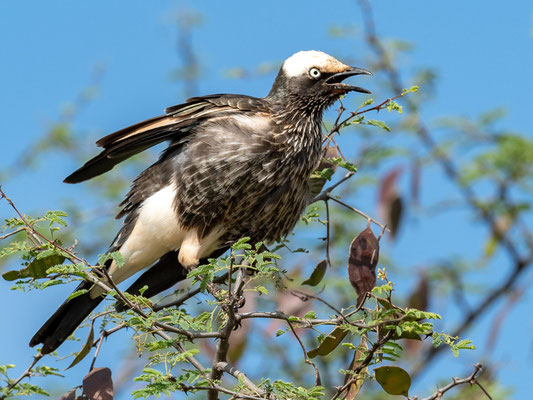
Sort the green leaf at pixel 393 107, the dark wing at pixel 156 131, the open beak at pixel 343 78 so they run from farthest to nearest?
the open beak at pixel 343 78 < the dark wing at pixel 156 131 < the green leaf at pixel 393 107

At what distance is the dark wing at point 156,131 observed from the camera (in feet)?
14.1

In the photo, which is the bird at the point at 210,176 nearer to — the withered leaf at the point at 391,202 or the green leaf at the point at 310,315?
the withered leaf at the point at 391,202

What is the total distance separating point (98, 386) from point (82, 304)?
3.22 ft

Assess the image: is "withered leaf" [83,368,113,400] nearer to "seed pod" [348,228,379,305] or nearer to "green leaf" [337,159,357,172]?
"seed pod" [348,228,379,305]

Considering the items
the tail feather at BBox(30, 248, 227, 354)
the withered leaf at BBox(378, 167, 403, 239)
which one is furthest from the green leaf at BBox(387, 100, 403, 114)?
the withered leaf at BBox(378, 167, 403, 239)

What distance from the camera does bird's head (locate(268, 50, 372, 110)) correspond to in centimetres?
470

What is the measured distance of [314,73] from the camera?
15.6 feet

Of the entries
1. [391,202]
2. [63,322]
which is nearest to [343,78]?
[391,202]

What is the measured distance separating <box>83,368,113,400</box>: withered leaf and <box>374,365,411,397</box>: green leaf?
3.59 feet

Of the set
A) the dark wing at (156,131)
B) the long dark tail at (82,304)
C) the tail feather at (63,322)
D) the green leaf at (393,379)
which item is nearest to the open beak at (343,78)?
the dark wing at (156,131)

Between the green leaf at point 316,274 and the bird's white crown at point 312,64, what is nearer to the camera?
the green leaf at point 316,274

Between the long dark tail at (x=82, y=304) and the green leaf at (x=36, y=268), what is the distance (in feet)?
2.27

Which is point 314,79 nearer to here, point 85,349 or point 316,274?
point 316,274

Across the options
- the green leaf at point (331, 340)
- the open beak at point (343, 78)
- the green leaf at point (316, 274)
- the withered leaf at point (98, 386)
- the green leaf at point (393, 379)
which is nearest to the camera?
the green leaf at point (393, 379)
